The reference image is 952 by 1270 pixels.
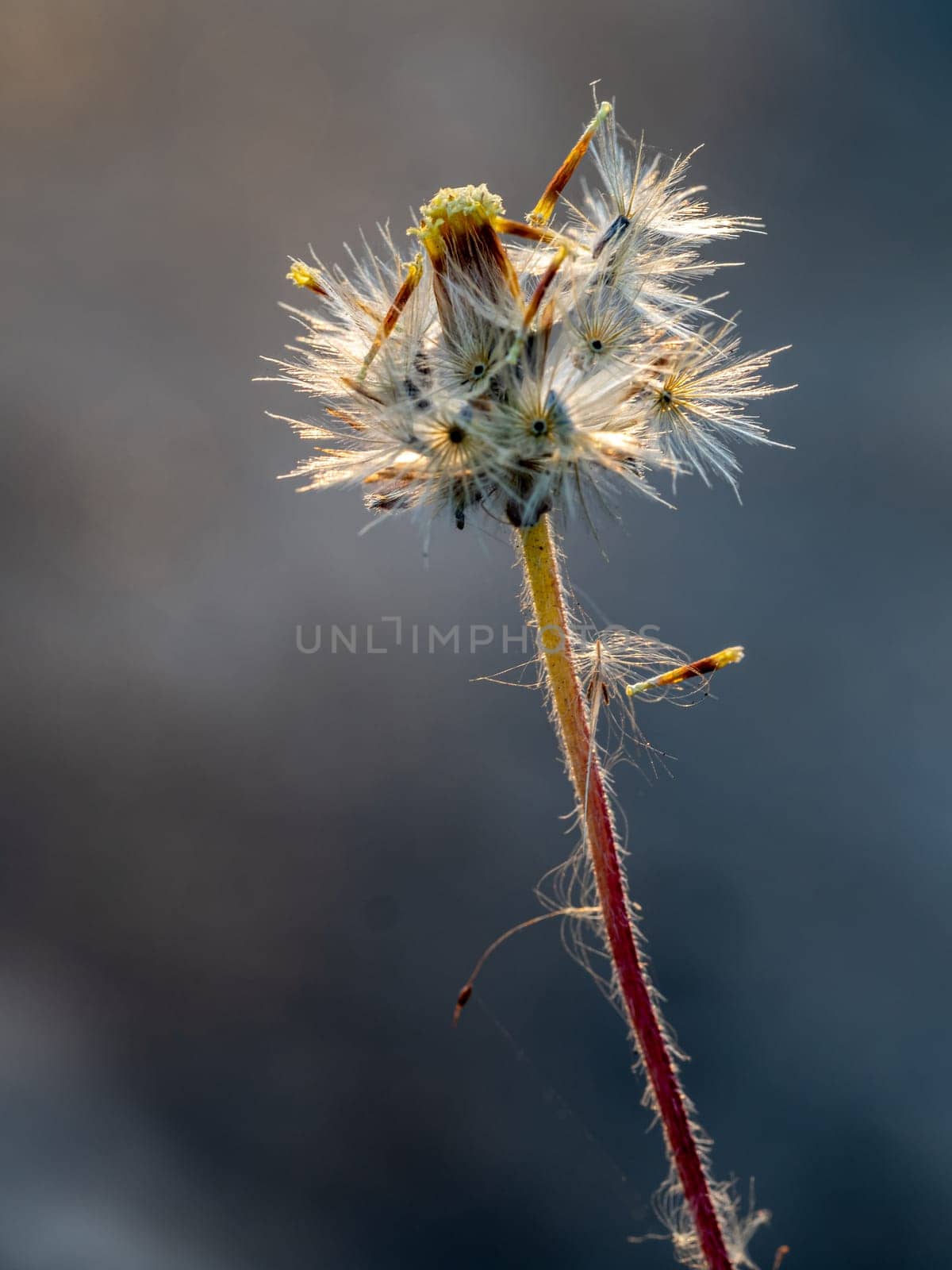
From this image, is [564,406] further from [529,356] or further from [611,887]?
[611,887]

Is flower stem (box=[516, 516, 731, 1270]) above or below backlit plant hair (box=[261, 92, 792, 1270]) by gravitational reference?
below

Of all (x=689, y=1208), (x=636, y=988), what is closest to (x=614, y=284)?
(x=636, y=988)

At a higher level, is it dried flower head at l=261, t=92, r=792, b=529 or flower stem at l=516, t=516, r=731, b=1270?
dried flower head at l=261, t=92, r=792, b=529

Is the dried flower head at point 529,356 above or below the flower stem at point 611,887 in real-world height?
above

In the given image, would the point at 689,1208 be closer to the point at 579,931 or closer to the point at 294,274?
the point at 579,931

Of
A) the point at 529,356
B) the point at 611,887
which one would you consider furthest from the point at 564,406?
the point at 611,887
